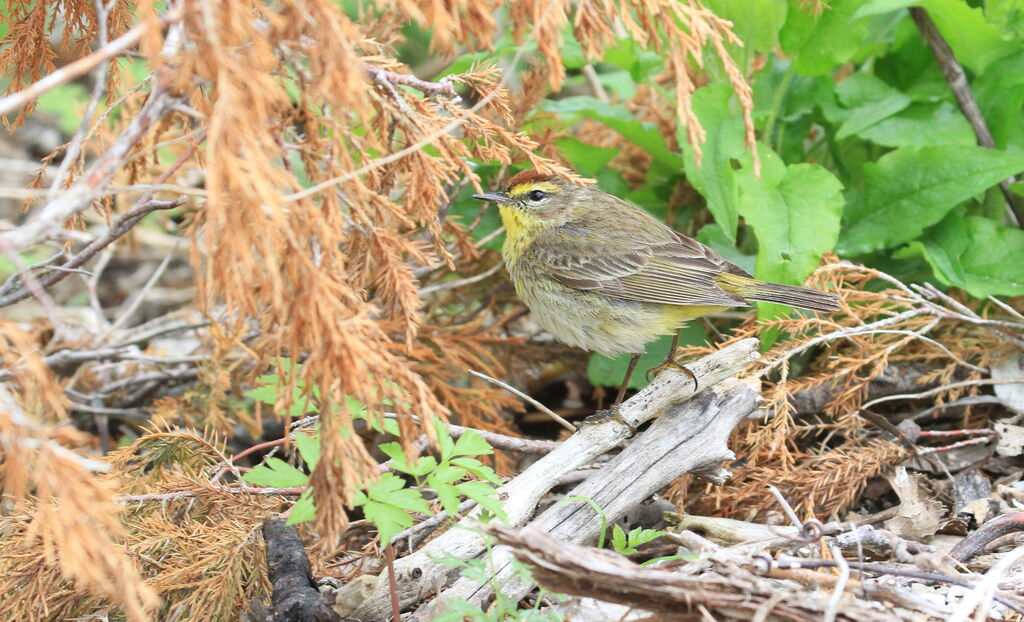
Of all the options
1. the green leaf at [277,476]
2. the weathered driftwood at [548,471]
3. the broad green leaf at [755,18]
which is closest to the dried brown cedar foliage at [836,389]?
the weathered driftwood at [548,471]

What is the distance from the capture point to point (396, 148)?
12.4ft

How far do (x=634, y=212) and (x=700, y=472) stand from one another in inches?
68.4

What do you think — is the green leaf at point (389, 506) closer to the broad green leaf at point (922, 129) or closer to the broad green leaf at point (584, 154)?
the broad green leaf at point (584, 154)

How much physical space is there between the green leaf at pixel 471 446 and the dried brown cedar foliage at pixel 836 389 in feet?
4.64

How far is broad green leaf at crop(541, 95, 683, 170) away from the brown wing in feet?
1.94

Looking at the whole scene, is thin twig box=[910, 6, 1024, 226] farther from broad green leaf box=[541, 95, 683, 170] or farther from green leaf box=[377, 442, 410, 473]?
green leaf box=[377, 442, 410, 473]

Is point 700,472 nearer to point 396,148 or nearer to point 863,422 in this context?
point 863,422

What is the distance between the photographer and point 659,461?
368 centimetres

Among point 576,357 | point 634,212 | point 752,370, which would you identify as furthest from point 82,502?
point 576,357

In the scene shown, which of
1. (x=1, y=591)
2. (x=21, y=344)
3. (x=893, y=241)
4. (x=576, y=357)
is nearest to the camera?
(x=21, y=344)

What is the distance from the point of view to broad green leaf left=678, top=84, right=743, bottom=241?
15.0 feet

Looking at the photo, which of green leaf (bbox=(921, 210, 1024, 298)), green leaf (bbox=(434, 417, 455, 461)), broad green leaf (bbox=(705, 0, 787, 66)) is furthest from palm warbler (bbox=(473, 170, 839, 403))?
green leaf (bbox=(434, 417, 455, 461))

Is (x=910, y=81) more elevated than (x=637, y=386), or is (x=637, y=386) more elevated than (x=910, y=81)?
(x=910, y=81)

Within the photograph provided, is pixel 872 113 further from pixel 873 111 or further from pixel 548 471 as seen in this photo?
pixel 548 471
